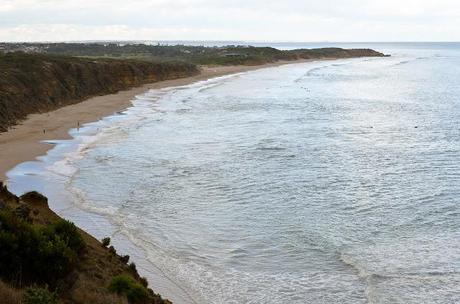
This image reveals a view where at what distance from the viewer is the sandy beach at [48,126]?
2511cm

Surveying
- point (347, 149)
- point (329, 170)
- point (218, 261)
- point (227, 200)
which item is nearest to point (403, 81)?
point (347, 149)

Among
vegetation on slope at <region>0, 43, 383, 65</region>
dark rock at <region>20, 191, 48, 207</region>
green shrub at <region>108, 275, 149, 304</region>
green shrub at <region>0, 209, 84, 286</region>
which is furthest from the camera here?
vegetation on slope at <region>0, 43, 383, 65</region>

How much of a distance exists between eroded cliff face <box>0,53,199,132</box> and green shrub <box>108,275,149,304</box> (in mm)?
23918

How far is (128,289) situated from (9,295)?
2.66 meters

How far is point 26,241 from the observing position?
9688mm

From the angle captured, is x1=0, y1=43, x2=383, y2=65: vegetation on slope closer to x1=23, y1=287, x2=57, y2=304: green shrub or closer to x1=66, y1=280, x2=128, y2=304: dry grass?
x1=66, y1=280, x2=128, y2=304: dry grass

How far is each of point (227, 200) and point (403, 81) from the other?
6790 centimetres

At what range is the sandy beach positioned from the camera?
25.1 meters

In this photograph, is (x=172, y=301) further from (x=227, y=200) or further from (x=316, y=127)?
(x=316, y=127)

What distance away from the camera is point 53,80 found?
47.1m

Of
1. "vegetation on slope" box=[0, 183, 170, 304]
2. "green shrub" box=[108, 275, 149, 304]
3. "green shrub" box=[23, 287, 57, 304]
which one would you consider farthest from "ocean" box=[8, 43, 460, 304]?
"green shrub" box=[23, 287, 57, 304]

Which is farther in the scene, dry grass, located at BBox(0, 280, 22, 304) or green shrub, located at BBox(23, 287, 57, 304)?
dry grass, located at BBox(0, 280, 22, 304)

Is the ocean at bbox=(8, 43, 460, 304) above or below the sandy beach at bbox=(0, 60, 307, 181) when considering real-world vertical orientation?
below

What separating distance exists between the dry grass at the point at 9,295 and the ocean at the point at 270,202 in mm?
4284
